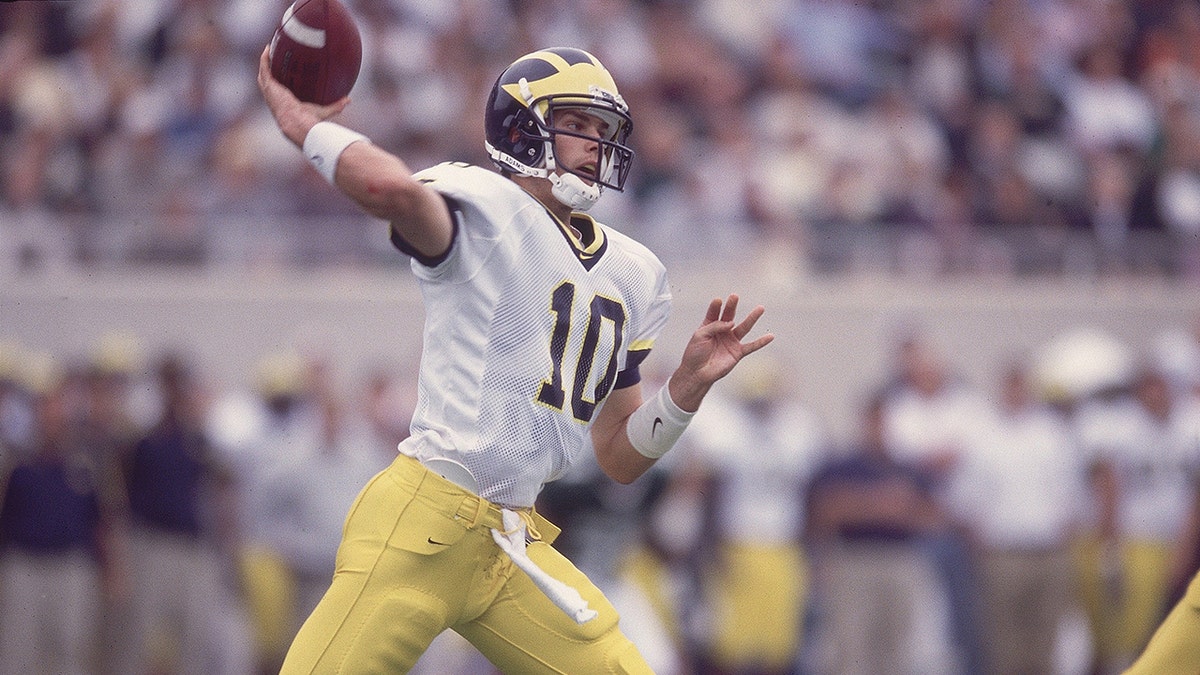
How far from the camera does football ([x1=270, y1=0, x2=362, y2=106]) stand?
3859 millimetres

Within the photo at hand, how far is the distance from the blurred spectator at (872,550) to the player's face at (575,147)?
484 cm

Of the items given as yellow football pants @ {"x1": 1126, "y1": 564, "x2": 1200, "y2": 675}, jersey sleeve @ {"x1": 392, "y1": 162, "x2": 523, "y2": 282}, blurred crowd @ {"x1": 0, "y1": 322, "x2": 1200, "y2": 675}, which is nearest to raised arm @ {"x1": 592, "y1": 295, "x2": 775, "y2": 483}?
jersey sleeve @ {"x1": 392, "y1": 162, "x2": 523, "y2": 282}

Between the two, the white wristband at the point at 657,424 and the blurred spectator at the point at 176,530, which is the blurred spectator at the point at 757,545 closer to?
the blurred spectator at the point at 176,530

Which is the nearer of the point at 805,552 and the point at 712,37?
the point at 805,552

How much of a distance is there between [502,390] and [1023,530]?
5540mm

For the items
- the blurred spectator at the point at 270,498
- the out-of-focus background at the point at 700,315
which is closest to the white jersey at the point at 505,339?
the out-of-focus background at the point at 700,315

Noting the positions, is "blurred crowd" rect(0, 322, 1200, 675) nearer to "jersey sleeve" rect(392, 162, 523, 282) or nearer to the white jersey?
the white jersey

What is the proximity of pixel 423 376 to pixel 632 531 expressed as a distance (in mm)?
3505

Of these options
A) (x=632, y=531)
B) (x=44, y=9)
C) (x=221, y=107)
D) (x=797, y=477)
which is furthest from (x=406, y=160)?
(x=632, y=531)

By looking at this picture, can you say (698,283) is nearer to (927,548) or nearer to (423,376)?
(927,548)

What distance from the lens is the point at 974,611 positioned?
9133 mm

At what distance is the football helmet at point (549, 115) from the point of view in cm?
413

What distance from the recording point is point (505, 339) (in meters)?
3.97

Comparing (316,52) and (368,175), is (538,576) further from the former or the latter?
(316,52)
